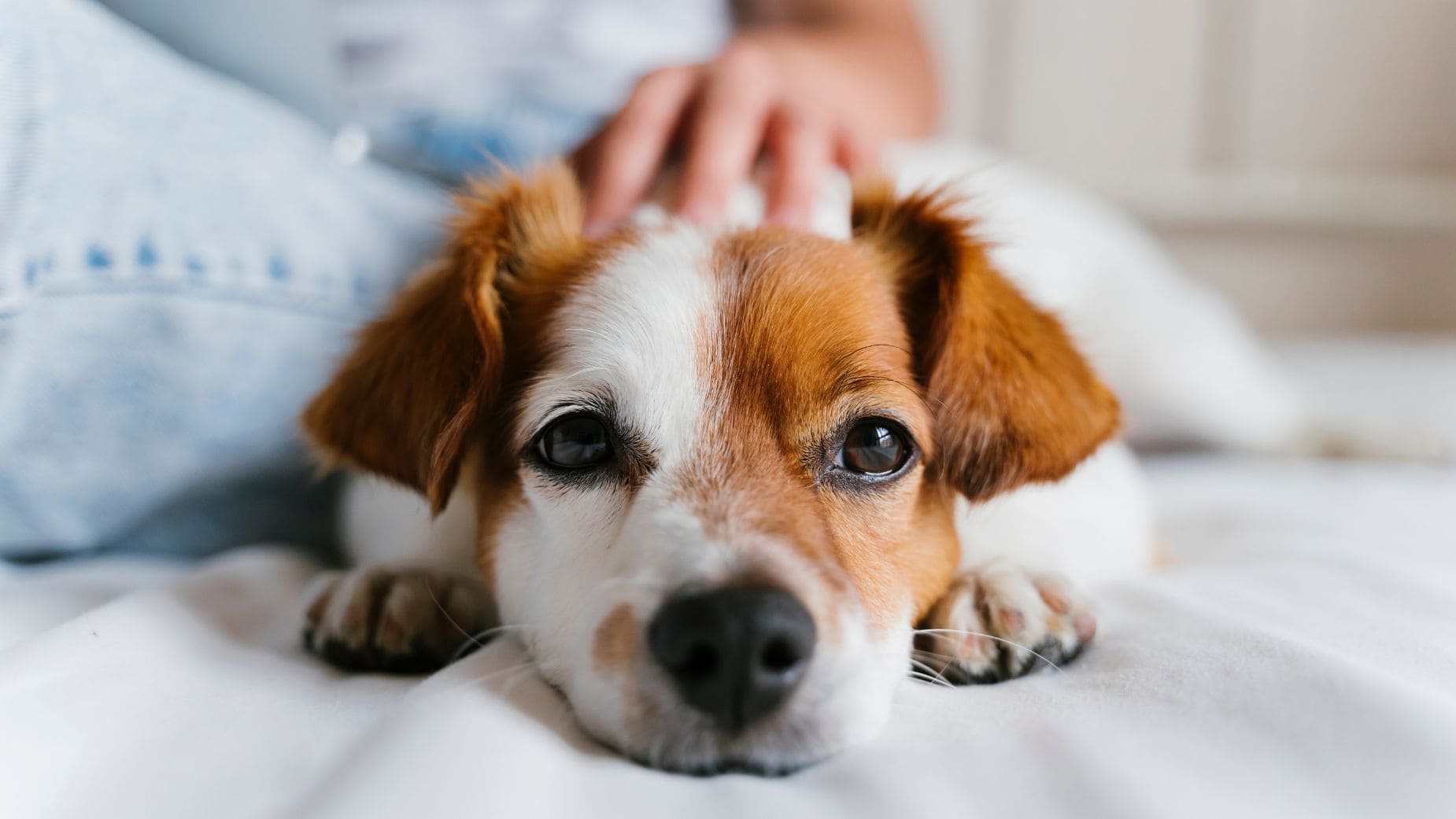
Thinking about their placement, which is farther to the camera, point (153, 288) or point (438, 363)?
point (153, 288)

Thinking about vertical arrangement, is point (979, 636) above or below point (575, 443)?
below

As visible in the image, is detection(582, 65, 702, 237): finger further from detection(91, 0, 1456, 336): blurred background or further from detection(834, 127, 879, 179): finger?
detection(91, 0, 1456, 336): blurred background

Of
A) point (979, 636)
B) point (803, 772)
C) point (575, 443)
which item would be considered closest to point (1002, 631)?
point (979, 636)

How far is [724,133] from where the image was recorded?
5.29ft

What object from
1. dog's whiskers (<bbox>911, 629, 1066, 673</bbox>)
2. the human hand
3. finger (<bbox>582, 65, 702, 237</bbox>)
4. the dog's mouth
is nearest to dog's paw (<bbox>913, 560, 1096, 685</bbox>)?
dog's whiskers (<bbox>911, 629, 1066, 673</bbox>)

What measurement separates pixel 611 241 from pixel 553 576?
48cm

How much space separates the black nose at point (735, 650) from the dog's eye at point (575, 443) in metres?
0.31

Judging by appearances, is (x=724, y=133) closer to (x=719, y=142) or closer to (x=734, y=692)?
(x=719, y=142)

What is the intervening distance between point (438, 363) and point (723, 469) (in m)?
0.37

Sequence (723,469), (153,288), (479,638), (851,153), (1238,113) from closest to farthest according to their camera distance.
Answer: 1. (723,469)
2. (479,638)
3. (153,288)
4. (851,153)
5. (1238,113)

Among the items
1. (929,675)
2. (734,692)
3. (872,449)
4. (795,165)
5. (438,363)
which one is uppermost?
(795,165)

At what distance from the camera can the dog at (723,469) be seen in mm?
869

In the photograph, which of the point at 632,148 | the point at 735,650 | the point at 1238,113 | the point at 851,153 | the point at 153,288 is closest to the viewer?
the point at 735,650

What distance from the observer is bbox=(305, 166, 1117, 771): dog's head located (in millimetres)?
858
